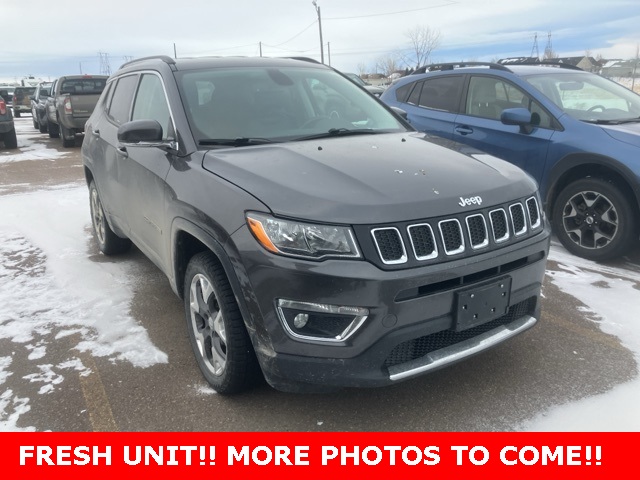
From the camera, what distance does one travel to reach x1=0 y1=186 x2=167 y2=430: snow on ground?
130 inches

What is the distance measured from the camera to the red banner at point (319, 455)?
7.97 ft

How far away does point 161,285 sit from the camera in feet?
14.9

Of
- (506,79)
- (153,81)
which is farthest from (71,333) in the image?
(506,79)

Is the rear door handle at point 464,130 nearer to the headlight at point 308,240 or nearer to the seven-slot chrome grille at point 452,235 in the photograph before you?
the seven-slot chrome grille at point 452,235

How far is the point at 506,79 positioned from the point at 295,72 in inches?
108

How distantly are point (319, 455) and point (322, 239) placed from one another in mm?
1017

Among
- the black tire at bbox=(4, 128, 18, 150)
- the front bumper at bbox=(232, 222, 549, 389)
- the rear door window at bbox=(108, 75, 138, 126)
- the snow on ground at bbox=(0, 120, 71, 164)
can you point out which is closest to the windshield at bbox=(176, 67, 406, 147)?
the rear door window at bbox=(108, 75, 138, 126)

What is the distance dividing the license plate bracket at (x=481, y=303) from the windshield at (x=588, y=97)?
3220 millimetres

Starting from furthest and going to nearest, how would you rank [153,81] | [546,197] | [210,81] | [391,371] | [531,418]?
[546,197] → [153,81] → [210,81] → [531,418] → [391,371]

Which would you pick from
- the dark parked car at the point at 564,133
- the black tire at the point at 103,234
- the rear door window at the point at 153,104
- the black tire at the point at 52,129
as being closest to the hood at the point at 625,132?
the dark parked car at the point at 564,133

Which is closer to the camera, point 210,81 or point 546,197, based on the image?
point 210,81

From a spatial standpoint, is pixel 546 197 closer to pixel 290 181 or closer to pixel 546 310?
pixel 546 310

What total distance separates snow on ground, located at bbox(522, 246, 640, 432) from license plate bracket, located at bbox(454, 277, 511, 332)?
0.59 meters

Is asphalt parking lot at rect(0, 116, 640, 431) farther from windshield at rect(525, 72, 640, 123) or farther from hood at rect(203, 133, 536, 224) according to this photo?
windshield at rect(525, 72, 640, 123)
